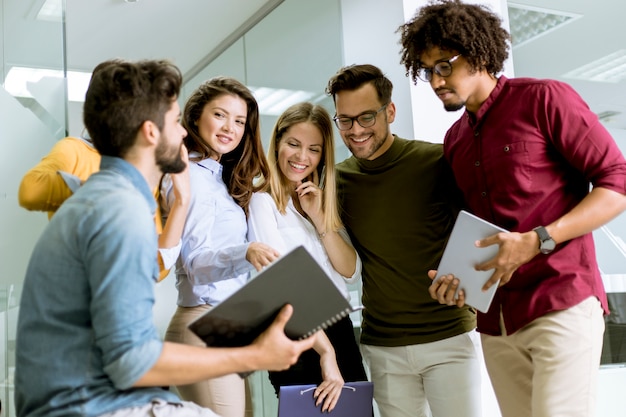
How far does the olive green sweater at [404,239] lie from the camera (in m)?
2.34

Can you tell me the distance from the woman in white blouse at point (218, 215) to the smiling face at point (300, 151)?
0.28 feet

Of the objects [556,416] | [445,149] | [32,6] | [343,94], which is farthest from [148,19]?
[556,416]

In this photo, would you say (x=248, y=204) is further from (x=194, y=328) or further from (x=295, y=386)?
(x=194, y=328)

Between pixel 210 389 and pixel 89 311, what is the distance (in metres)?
0.80

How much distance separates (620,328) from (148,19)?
3588mm

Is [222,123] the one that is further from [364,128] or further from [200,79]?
[200,79]

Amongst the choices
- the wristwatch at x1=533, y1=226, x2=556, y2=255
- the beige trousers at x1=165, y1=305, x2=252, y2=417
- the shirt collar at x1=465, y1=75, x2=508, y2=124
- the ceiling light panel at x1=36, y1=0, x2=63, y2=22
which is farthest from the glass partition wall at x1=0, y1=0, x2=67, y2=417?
the wristwatch at x1=533, y1=226, x2=556, y2=255

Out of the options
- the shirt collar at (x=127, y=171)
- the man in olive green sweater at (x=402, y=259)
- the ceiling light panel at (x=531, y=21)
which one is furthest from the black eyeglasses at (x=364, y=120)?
the ceiling light panel at (x=531, y=21)

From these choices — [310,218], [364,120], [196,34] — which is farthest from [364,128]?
[196,34]

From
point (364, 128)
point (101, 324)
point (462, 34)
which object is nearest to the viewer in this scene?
point (101, 324)

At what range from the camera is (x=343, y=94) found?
2525mm

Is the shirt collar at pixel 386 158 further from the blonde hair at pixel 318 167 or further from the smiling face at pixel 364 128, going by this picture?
the blonde hair at pixel 318 167

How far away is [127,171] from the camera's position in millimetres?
1372

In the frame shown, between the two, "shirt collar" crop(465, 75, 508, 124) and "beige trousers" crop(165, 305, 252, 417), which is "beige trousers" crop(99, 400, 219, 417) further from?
"shirt collar" crop(465, 75, 508, 124)
